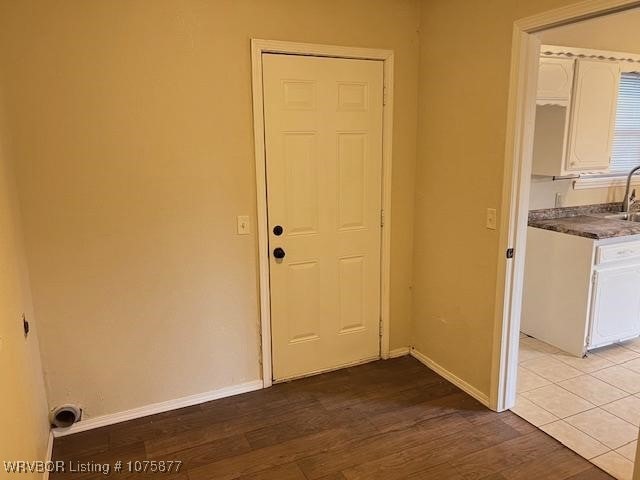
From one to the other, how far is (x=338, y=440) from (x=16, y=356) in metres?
1.57

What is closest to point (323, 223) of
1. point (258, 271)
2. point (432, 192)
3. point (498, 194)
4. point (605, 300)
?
point (258, 271)

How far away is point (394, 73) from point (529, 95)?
94 cm

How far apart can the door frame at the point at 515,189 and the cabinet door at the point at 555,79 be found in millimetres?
1035

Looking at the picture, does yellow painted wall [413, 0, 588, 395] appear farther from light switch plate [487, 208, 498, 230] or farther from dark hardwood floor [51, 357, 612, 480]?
dark hardwood floor [51, 357, 612, 480]

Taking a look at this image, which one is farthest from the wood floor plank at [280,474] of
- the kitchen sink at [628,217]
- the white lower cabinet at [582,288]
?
the kitchen sink at [628,217]

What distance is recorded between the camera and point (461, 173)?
2717 millimetres

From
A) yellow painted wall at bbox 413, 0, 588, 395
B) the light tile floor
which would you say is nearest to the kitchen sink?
the light tile floor

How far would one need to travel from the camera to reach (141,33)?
228 cm

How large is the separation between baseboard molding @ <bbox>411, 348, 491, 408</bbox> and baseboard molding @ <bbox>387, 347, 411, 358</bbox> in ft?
0.14

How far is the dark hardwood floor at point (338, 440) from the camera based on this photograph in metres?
2.15

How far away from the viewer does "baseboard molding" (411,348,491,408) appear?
2.71 m

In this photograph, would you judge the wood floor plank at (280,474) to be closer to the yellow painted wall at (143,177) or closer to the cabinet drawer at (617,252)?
the yellow painted wall at (143,177)

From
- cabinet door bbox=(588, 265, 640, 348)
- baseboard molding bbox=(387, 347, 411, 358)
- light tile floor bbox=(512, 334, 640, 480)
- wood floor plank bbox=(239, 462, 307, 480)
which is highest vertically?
cabinet door bbox=(588, 265, 640, 348)

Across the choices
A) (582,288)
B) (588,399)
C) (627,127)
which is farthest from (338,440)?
(627,127)
